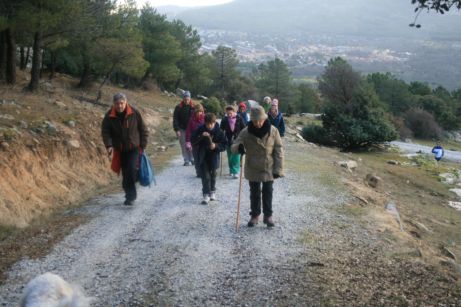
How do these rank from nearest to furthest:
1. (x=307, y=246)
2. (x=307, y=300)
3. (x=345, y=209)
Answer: (x=307, y=300) < (x=307, y=246) < (x=345, y=209)

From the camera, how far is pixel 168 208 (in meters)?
9.94

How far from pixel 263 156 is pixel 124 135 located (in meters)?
2.88

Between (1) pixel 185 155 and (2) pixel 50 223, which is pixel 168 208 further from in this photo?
(1) pixel 185 155

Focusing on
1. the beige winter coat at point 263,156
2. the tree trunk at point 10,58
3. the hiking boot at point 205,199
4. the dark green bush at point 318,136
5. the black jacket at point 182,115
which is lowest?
the hiking boot at point 205,199

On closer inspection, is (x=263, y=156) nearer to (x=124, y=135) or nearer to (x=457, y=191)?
(x=124, y=135)

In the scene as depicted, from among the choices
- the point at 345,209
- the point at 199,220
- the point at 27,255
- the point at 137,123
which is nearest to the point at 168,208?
the point at 199,220

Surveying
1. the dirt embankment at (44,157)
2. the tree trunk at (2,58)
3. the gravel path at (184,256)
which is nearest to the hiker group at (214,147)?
the gravel path at (184,256)

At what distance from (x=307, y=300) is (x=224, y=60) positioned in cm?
6336

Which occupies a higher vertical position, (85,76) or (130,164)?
(85,76)

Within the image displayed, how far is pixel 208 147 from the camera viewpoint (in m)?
9.89

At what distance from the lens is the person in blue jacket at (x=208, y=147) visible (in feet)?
32.5

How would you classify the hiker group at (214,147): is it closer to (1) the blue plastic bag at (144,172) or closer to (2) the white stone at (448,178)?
(1) the blue plastic bag at (144,172)

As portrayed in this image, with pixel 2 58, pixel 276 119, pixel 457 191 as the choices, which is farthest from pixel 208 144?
Answer: pixel 457 191

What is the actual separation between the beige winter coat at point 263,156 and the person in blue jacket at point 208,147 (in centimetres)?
193
